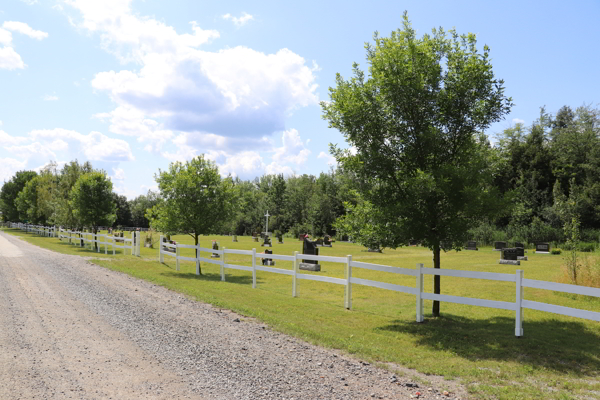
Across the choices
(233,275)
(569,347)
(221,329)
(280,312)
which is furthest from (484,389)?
(233,275)

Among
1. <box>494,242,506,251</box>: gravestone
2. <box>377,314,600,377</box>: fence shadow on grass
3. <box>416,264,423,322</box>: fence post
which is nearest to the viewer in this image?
<box>377,314,600,377</box>: fence shadow on grass

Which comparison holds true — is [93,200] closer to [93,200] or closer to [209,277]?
[93,200]

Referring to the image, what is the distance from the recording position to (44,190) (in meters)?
57.4

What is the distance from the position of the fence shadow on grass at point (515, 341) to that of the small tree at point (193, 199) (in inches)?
521

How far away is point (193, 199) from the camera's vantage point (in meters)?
21.3

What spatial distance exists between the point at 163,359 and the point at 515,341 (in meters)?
6.19

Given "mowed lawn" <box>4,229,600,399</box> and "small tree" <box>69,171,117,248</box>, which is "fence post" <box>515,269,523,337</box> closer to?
"mowed lawn" <box>4,229,600,399</box>

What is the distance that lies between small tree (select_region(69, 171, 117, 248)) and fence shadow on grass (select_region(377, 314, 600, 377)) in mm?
33695

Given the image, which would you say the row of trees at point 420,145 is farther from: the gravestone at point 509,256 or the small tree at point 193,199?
the gravestone at point 509,256

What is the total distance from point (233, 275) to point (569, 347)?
14482mm

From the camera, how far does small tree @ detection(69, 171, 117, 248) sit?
3659 centimetres

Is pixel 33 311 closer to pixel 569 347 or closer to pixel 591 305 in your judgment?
pixel 569 347

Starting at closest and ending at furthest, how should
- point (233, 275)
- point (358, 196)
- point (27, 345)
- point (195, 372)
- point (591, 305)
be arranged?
point (195, 372) → point (27, 345) → point (358, 196) → point (591, 305) → point (233, 275)

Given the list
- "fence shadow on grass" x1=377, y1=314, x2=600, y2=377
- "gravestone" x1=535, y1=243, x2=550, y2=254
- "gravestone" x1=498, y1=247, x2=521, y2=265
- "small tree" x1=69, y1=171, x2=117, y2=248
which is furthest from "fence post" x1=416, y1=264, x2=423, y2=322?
"small tree" x1=69, y1=171, x2=117, y2=248
